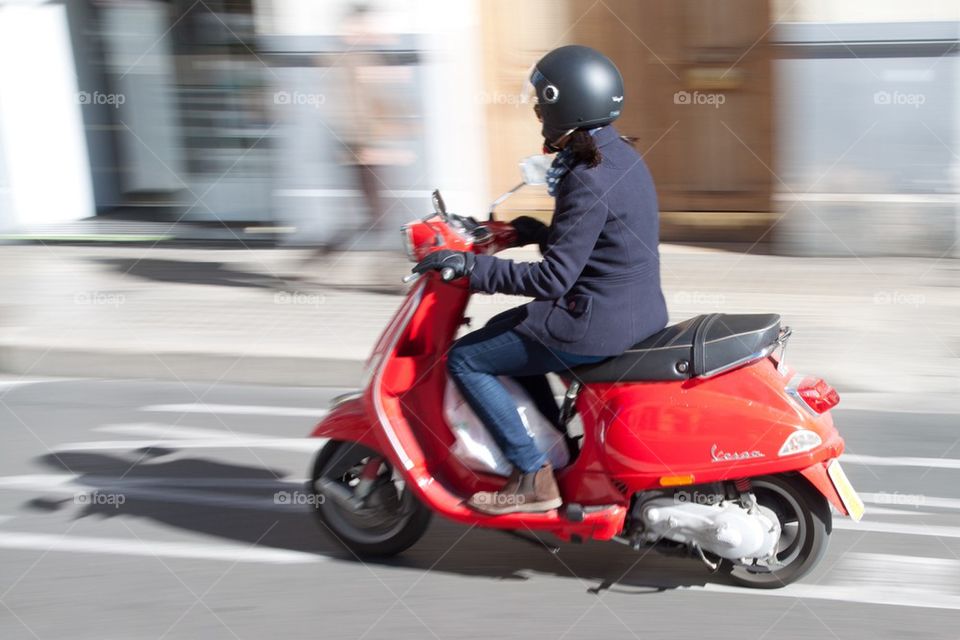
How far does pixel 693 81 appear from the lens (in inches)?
357

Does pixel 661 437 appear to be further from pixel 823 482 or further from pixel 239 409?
pixel 239 409

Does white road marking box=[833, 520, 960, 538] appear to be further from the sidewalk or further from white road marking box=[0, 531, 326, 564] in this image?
white road marking box=[0, 531, 326, 564]

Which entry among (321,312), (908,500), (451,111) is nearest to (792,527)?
(908,500)

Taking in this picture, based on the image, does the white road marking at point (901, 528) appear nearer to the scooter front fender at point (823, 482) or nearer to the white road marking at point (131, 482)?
the scooter front fender at point (823, 482)

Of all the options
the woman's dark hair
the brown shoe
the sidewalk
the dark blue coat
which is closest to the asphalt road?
the brown shoe

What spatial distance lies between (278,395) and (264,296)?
193cm

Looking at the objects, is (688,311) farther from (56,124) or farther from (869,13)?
(56,124)

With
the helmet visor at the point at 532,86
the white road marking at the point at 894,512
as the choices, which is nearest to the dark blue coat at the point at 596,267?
the helmet visor at the point at 532,86

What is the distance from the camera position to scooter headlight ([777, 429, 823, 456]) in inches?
138

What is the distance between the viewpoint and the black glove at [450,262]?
3523 millimetres

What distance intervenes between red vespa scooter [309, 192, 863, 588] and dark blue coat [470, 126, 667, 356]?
Answer: 5.0 inches

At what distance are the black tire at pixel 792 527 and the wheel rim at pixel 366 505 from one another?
117 cm

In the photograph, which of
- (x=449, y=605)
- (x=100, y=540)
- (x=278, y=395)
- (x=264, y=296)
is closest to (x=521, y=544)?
(x=449, y=605)

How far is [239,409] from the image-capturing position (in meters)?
6.12
